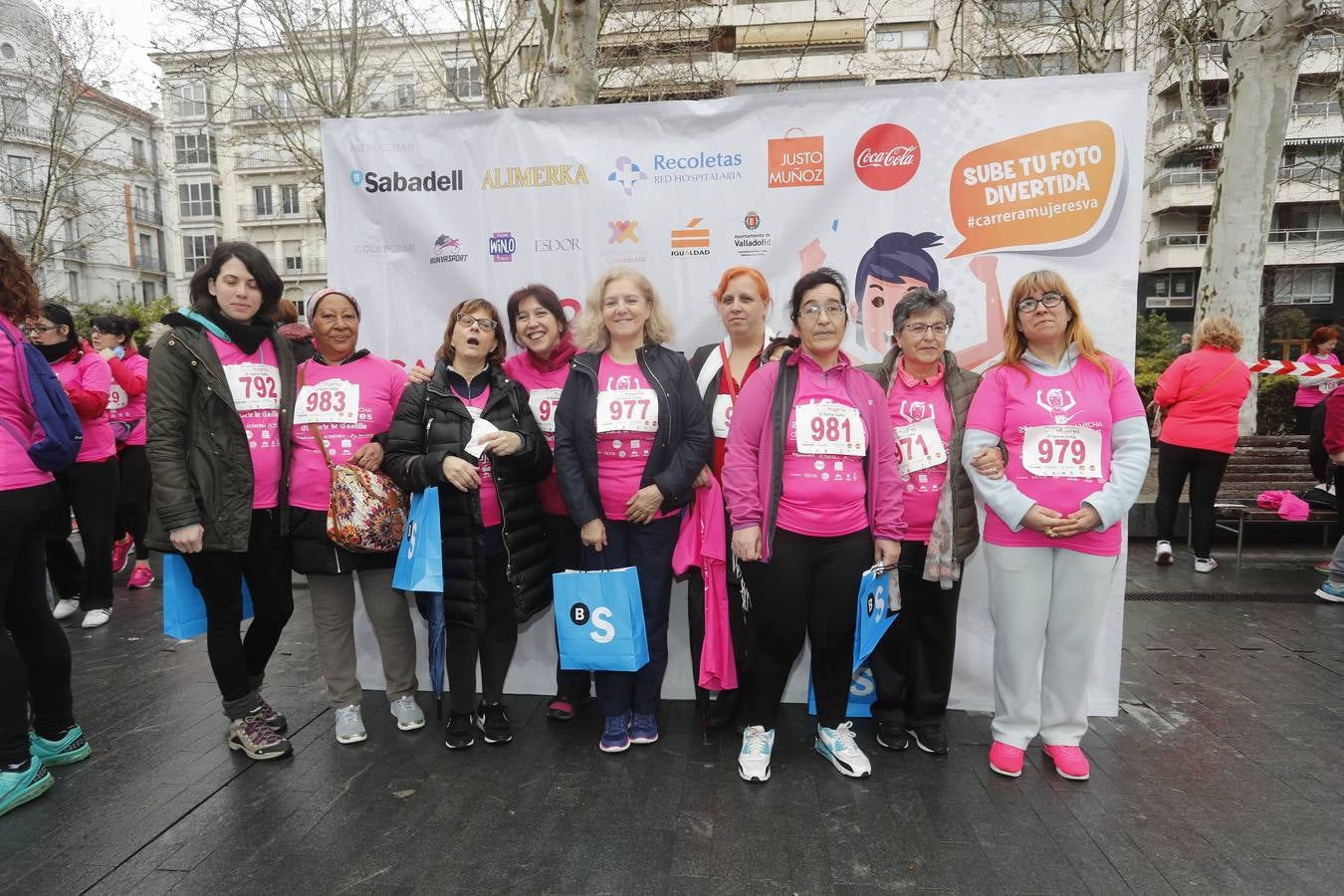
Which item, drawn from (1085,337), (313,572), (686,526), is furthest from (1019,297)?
(313,572)

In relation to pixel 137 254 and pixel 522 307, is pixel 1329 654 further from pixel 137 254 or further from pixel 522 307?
pixel 137 254

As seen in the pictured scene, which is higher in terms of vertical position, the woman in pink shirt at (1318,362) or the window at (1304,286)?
the window at (1304,286)

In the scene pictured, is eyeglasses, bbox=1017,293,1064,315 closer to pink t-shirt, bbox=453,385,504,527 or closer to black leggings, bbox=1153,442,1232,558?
pink t-shirt, bbox=453,385,504,527

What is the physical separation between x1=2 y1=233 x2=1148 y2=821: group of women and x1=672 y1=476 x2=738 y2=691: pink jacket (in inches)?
3.1

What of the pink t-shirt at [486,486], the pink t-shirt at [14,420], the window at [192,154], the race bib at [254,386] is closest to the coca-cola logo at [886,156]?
the pink t-shirt at [486,486]

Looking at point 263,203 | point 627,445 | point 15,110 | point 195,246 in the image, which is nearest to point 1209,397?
point 627,445

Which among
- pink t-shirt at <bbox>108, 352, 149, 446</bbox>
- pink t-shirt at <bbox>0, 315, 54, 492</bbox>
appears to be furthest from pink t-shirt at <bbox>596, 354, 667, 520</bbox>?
pink t-shirt at <bbox>108, 352, 149, 446</bbox>

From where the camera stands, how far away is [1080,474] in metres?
2.86

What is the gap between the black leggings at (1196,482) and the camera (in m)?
6.12

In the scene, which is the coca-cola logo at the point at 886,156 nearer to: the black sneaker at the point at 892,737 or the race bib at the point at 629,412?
the race bib at the point at 629,412

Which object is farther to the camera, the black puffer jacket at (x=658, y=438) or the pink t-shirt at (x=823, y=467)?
the black puffer jacket at (x=658, y=438)

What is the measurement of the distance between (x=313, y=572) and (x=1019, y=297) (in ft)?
10.3

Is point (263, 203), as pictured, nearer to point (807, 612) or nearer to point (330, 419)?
point (330, 419)

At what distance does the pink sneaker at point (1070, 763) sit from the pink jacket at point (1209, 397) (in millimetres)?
4085
